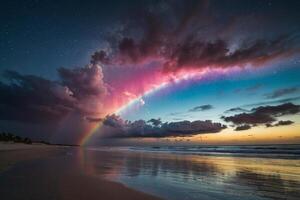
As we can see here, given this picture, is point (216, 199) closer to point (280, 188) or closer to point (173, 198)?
point (173, 198)

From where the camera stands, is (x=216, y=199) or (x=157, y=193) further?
(x=157, y=193)

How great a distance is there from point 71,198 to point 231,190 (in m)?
7.32

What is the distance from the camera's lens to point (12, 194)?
860cm

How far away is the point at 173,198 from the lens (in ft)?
30.3

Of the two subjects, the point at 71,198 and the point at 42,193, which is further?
the point at 42,193

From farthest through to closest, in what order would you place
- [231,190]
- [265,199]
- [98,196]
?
[231,190], [265,199], [98,196]

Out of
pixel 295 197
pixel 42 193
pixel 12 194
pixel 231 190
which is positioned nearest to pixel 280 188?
pixel 295 197

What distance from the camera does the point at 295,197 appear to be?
9.97 meters

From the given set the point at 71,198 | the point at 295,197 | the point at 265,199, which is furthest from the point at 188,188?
the point at 71,198

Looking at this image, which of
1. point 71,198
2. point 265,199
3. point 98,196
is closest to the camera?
point 71,198

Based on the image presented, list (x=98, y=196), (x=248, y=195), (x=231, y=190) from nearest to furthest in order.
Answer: (x=98, y=196) → (x=248, y=195) → (x=231, y=190)

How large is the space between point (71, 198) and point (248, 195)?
24.0 ft

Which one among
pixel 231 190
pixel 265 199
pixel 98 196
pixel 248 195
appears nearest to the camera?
pixel 98 196

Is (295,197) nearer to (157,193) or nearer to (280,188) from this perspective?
(280,188)
